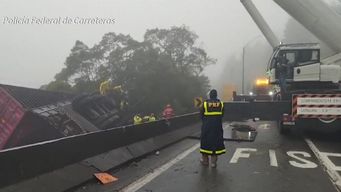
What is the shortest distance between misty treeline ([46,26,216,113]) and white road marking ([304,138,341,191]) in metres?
46.1

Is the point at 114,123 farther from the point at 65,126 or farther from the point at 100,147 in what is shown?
the point at 100,147

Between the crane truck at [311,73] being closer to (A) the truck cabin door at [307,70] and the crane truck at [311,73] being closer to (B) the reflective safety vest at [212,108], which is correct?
(A) the truck cabin door at [307,70]

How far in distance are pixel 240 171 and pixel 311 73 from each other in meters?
8.33

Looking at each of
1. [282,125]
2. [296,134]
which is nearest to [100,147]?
[282,125]

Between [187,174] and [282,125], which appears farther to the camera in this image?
[282,125]

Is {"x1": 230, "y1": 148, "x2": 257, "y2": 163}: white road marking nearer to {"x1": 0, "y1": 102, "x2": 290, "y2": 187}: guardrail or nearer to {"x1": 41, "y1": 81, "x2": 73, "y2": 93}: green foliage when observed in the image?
{"x1": 0, "y1": 102, "x2": 290, "y2": 187}: guardrail

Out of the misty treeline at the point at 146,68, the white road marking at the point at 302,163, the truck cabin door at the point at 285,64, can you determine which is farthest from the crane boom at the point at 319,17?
the misty treeline at the point at 146,68

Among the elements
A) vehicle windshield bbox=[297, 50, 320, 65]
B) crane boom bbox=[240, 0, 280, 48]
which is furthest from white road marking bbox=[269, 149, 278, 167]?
crane boom bbox=[240, 0, 280, 48]

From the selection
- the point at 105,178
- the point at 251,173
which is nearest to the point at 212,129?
the point at 251,173

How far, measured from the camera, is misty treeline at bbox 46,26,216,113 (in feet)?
194

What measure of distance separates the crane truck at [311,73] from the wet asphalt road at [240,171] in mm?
1603

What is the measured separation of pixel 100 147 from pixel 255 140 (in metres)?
6.66

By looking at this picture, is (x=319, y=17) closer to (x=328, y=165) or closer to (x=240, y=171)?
(x=328, y=165)

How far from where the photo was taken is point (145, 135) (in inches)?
447
